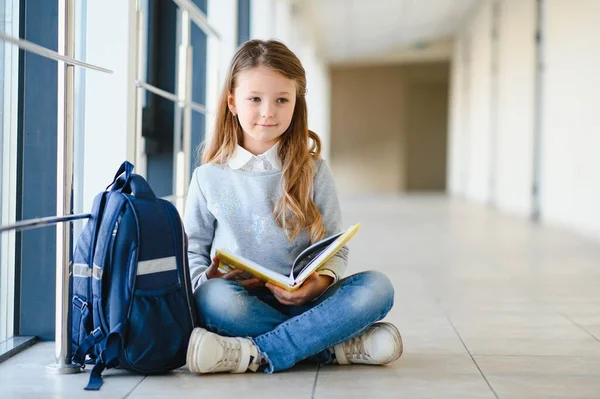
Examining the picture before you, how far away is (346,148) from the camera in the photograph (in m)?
16.2

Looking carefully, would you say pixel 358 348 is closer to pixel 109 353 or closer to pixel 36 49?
pixel 109 353

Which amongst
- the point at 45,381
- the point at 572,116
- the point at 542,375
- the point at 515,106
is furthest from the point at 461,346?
the point at 515,106

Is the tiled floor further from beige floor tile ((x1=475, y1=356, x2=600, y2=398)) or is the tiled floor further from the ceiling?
the ceiling

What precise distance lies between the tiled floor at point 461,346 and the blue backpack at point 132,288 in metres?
0.05

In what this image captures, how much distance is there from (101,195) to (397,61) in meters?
14.0

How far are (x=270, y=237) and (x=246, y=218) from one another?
0.22ft

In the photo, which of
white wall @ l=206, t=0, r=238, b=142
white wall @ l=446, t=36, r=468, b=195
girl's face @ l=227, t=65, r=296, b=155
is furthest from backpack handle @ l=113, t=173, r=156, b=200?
white wall @ l=446, t=36, r=468, b=195

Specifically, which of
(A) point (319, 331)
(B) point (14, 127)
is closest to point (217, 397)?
(A) point (319, 331)

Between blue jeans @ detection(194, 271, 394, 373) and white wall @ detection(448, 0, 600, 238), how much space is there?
3871mm

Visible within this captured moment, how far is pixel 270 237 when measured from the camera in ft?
5.76

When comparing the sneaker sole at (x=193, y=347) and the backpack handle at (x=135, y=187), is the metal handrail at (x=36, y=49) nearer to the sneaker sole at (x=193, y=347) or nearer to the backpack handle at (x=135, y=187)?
the backpack handle at (x=135, y=187)

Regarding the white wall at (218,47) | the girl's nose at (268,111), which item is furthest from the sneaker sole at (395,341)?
the white wall at (218,47)

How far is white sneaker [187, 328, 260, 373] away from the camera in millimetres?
1613

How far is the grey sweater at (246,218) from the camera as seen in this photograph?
1.76m
